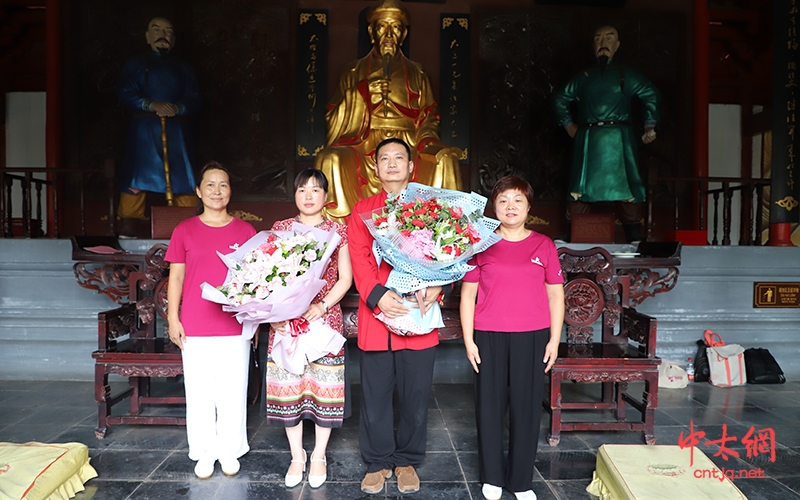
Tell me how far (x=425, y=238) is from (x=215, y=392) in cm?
119

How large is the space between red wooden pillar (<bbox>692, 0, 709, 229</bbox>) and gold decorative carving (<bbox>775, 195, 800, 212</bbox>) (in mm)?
1343

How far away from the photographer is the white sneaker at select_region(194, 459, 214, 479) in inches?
91.3

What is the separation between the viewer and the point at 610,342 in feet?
10.5

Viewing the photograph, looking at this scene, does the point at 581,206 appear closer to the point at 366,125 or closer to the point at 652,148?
the point at 652,148

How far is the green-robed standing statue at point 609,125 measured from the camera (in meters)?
4.61

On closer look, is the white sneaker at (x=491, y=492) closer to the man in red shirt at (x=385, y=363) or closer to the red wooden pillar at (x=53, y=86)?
the man in red shirt at (x=385, y=363)

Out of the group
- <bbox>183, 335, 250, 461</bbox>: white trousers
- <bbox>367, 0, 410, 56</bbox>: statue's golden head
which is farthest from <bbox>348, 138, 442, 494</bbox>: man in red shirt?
<bbox>367, 0, 410, 56</bbox>: statue's golden head

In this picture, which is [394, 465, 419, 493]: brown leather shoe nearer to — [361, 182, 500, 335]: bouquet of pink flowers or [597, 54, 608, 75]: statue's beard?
[361, 182, 500, 335]: bouquet of pink flowers

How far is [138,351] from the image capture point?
2877 mm

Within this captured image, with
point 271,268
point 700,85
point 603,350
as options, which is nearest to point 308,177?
point 271,268

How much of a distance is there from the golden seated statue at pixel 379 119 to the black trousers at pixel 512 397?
240 cm

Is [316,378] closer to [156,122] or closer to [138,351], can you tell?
[138,351]
